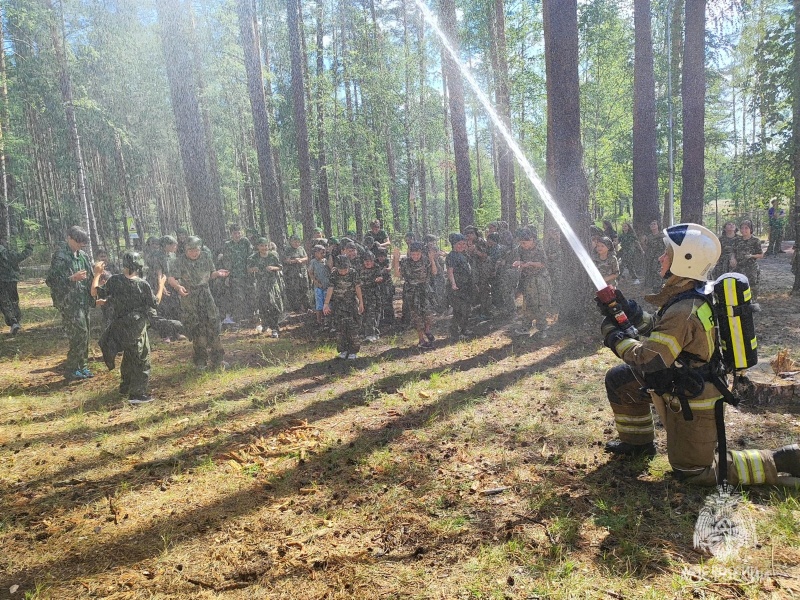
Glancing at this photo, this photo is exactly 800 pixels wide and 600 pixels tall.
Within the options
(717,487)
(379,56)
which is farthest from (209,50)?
(717,487)

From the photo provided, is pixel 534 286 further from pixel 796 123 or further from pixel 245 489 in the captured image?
pixel 796 123

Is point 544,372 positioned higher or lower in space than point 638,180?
lower

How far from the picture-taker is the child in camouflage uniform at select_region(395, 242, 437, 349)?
9984mm

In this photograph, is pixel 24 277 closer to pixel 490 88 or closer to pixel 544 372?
pixel 490 88

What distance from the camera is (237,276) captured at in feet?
40.1

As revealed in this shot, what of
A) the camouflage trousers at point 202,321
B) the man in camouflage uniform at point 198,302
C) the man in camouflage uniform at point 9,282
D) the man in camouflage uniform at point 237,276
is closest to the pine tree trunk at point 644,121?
the man in camouflage uniform at point 237,276

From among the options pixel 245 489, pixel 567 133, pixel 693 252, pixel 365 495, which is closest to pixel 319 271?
pixel 567 133

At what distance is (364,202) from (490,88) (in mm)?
11570

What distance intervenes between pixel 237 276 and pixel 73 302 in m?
4.23

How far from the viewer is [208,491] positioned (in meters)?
4.49

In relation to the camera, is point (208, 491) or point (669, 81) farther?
point (669, 81)

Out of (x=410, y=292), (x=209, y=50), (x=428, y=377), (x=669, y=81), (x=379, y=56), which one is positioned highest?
(x=209, y=50)

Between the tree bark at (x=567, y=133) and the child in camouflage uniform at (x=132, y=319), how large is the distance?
25.7ft

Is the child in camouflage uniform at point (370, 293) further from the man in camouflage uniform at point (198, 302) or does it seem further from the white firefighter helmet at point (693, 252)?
the white firefighter helmet at point (693, 252)
